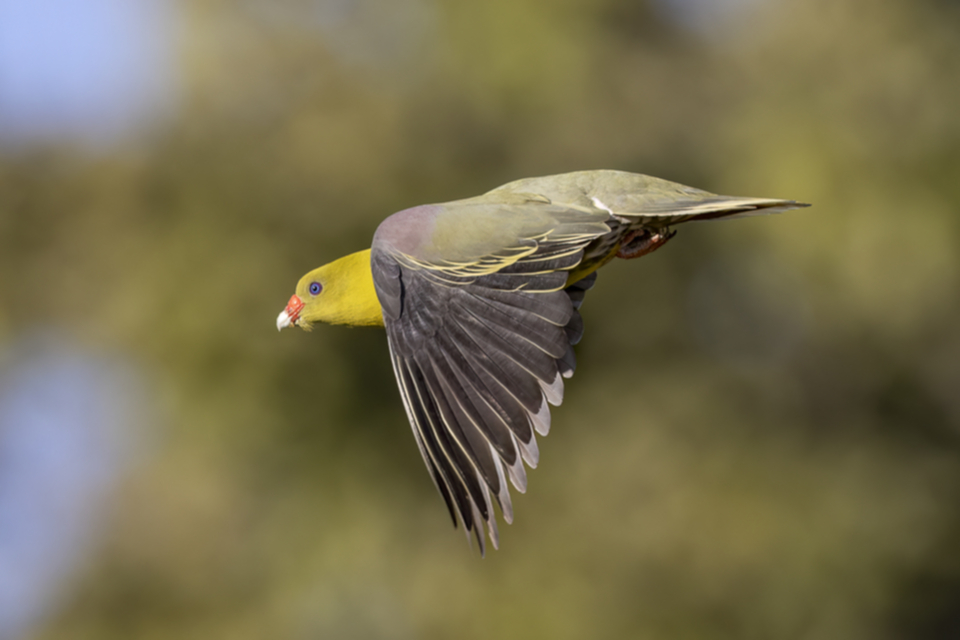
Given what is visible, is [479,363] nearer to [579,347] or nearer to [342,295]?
[342,295]

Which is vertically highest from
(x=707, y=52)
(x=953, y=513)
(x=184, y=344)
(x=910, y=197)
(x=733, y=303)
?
(x=707, y=52)

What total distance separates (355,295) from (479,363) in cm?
109

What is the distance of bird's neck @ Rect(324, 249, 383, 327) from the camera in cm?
436

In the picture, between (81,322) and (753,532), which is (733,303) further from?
(81,322)

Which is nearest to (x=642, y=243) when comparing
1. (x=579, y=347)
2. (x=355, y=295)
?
(x=355, y=295)

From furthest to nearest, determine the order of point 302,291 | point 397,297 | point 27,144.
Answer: point 27,144, point 302,291, point 397,297

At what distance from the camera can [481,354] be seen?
11.5 feet

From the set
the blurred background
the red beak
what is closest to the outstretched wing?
the red beak

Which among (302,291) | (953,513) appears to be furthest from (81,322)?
(953,513)

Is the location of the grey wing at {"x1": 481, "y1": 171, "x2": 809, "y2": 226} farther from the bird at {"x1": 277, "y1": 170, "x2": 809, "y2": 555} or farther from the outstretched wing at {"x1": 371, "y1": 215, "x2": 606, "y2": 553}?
the outstretched wing at {"x1": 371, "y1": 215, "x2": 606, "y2": 553}

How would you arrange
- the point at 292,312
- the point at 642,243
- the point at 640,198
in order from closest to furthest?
the point at 640,198, the point at 642,243, the point at 292,312

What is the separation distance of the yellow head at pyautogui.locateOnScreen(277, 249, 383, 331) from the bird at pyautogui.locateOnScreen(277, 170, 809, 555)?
658 mm

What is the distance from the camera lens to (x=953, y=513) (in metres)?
11.4

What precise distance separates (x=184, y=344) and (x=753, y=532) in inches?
262
